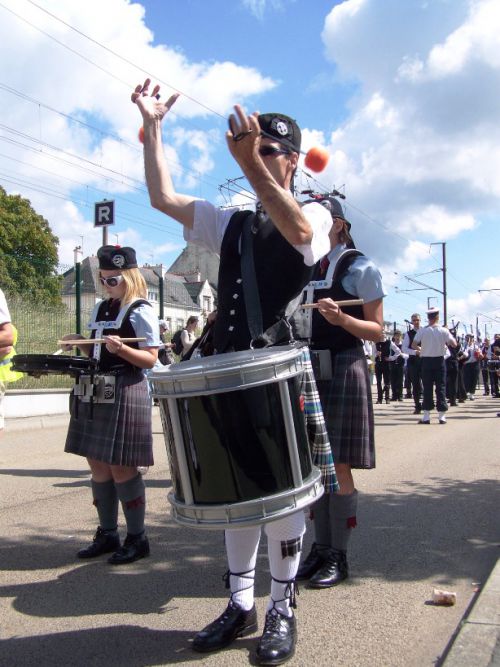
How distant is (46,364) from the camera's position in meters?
3.70

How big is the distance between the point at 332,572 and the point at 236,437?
158cm

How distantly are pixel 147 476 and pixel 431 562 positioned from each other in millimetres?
3675

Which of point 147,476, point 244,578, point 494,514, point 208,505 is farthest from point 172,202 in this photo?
point 147,476

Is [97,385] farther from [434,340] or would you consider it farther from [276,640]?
[434,340]

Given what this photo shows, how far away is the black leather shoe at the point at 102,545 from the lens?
13.4 feet

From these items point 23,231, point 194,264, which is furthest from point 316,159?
point 194,264

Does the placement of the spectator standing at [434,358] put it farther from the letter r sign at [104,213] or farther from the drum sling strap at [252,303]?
the drum sling strap at [252,303]

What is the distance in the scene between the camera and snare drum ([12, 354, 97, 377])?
3693 mm

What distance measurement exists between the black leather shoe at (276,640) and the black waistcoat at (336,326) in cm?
152

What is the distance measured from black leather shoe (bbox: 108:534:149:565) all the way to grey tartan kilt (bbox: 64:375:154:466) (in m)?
0.47

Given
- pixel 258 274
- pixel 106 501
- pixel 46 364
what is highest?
pixel 258 274

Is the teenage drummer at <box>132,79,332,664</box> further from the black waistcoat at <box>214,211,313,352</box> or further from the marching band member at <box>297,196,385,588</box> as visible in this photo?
the marching band member at <box>297,196,385,588</box>

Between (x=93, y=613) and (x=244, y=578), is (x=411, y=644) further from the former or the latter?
(x=93, y=613)

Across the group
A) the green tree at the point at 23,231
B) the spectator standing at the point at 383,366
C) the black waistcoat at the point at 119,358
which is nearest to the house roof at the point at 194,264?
the green tree at the point at 23,231
